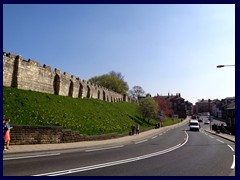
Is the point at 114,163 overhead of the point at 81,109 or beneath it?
beneath

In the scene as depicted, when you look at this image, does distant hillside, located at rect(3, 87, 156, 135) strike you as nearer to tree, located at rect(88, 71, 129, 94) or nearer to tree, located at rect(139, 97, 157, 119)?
tree, located at rect(139, 97, 157, 119)

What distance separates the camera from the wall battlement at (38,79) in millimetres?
27484

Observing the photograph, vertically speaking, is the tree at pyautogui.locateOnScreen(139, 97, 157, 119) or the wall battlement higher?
the wall battlement

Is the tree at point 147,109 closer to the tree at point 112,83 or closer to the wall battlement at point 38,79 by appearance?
the wall battlement at point 38,79

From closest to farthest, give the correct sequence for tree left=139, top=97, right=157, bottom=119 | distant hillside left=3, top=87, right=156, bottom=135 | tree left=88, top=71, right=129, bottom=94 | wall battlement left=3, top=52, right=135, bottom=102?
distant hillside left=3, top=87, right=156, bottom=135 < wall battlement left=3, top=52, right=135, bottom=102 < tree left=139, top=97, right=157, bottom=119 < tree left=88, top=71, right=129, bottom=94

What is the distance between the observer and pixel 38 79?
3175 cm

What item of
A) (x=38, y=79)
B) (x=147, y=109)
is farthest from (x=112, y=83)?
(x=38, y=79)

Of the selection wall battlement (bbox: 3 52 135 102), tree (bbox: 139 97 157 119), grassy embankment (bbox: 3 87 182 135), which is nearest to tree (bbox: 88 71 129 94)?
tree (bbox: 139 97 157 119)

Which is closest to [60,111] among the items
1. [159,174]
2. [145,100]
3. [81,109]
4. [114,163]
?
[81,109]

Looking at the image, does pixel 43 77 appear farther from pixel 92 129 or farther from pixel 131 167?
pixel 131 167

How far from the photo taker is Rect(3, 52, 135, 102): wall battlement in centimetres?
2748

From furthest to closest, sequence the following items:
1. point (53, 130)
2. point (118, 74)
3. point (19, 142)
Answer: point (118, 74) < point (53, 130) < point (19, 142)

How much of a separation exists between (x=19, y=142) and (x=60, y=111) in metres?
10.9
